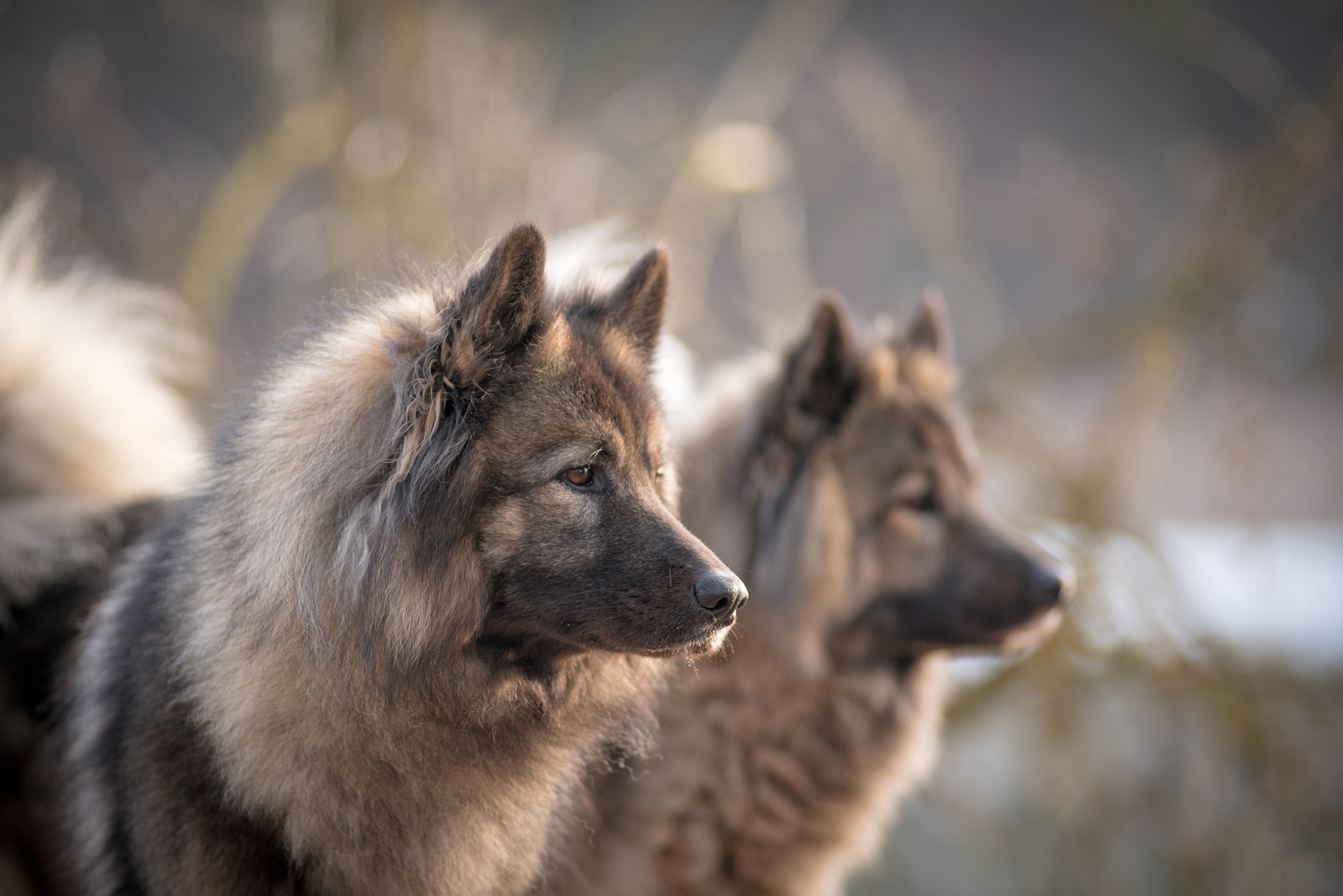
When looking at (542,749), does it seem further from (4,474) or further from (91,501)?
(4,474)

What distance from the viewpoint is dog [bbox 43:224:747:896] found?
5.86 feet

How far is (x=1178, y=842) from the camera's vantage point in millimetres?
4559

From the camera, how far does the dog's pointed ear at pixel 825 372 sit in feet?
9.33

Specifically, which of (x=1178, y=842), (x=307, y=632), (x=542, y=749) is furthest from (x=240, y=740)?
(x=1178, y=842)

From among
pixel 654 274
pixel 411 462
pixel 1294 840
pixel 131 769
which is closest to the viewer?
pixel 411 462

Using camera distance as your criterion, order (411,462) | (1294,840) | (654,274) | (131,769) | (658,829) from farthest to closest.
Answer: (1294,840)
(658,829)
(654,274)
(131,769)
(411,462)

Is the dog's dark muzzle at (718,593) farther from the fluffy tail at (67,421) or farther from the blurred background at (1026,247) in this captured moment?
the blurred background at (1026,247)

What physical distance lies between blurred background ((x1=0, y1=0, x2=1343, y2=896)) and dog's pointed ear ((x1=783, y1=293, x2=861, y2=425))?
4.76 feet

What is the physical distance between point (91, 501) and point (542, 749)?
1776 mm

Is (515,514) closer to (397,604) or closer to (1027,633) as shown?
(397,604)

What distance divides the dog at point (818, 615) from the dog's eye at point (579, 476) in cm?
104

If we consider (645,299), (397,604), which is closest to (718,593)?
(397,604)

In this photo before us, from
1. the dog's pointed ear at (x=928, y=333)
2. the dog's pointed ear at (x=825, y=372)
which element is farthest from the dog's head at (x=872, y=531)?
the dog's pointed ear at (x=928, y=333)

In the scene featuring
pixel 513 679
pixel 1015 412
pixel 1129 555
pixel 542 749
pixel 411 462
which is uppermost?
pixel 1015 412
